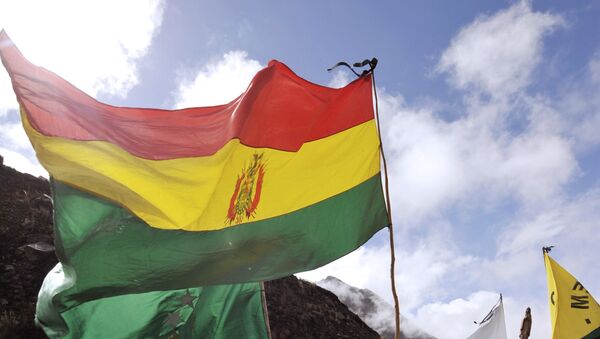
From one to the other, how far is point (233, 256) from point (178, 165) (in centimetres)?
98

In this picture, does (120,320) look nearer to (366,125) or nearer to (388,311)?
(366,125)

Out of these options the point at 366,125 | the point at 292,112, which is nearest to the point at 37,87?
the point at 292,112

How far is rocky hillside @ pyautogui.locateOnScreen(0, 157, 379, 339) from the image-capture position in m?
9.91

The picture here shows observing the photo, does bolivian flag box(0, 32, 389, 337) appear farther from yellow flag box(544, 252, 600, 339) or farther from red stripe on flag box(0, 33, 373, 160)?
yellow flag box(544, 252, 600, 339)

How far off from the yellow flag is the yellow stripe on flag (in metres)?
6.59

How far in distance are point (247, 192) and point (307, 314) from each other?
10.4 metres

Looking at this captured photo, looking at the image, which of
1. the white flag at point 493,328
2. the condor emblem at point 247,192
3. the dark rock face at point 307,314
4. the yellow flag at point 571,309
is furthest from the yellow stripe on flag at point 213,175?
the dark rock face at point 307,314

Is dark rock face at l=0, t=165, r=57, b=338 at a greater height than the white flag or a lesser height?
greater

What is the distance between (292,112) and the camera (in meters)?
5.34

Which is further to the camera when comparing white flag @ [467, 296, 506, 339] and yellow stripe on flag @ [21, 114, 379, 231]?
white flag @ [467, 296, 506, 339]

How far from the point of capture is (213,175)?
4.61 metres

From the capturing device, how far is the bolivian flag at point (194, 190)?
3807 mm


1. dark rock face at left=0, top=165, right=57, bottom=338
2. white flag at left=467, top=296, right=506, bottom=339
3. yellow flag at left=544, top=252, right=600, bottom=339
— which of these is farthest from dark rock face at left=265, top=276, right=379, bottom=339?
yellow flag at left=544, top=252, right=600, bottom=339

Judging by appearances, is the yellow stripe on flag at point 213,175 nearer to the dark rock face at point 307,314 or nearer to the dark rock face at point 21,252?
the dark rock face at point 21,252
